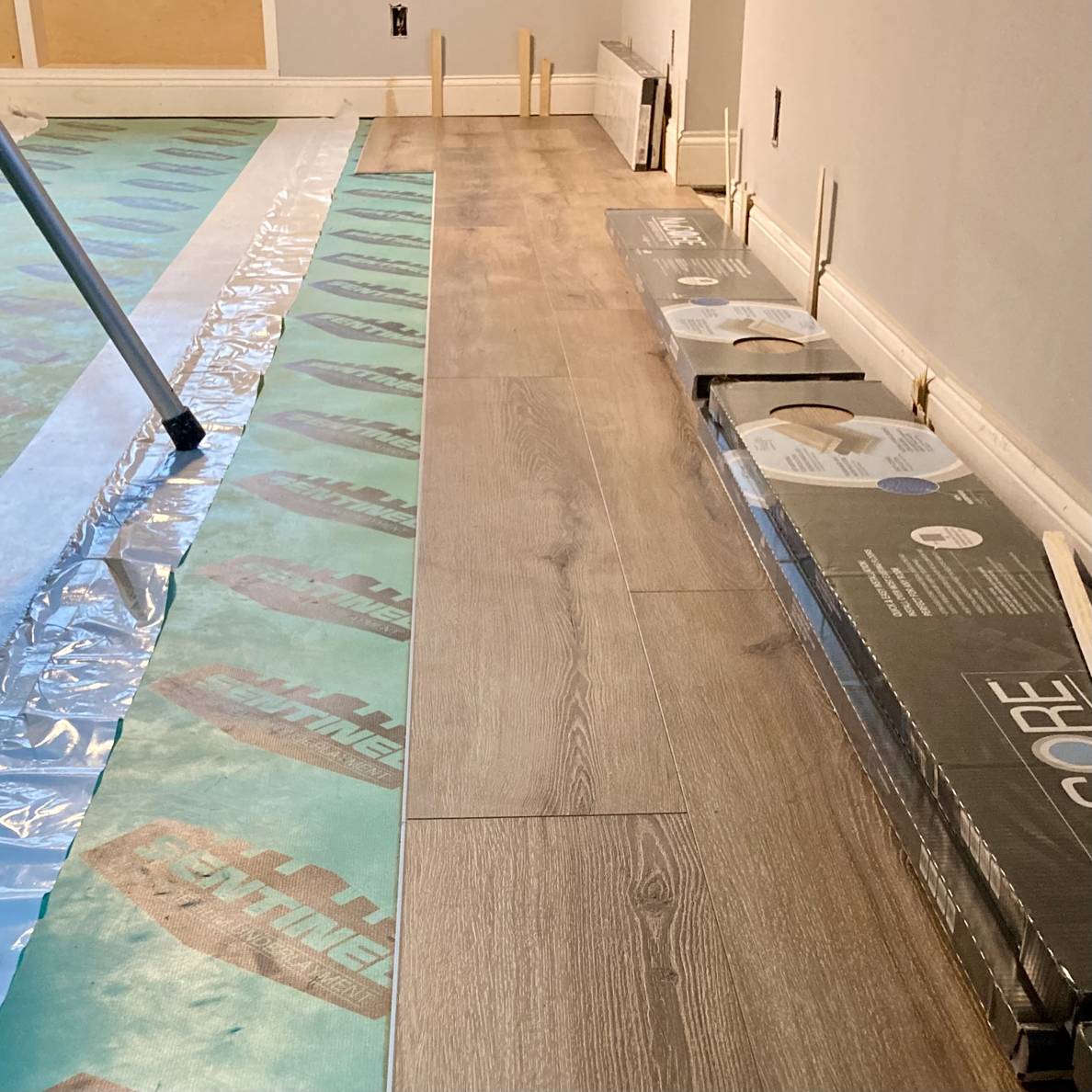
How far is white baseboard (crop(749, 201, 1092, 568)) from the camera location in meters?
1.65

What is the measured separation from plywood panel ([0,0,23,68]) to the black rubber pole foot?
463 cm

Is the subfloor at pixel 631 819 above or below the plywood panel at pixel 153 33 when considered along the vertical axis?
below

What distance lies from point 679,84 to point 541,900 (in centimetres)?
394

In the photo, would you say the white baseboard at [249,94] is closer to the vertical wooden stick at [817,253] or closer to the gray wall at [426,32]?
the gray wall at [426,32]

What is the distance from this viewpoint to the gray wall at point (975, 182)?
5.37ft

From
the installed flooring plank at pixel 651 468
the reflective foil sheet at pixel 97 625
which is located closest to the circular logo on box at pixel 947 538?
the installed flooring plank at pixel 651 468

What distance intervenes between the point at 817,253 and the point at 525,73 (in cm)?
390

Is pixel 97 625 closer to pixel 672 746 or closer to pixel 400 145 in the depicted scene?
pixel 672 746

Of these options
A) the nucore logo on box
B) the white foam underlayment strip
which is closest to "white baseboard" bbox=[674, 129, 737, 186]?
the white foam underlayment strip

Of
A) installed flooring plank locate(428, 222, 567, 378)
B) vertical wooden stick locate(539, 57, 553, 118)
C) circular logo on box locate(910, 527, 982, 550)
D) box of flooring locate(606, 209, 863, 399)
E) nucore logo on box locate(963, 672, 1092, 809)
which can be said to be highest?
vertical wooden stick locate(539, 57, 553, 118)

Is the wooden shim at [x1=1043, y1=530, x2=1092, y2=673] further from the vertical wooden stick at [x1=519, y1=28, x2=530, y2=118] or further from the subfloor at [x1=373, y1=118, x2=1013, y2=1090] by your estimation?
the vertical wooden stick at [x1=519, y1=28, x2=530, y2=118]

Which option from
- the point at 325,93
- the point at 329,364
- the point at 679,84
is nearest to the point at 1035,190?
the point at 329,364

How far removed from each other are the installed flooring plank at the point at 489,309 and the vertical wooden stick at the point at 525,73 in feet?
8.27

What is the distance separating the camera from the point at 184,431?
2.26 meters
